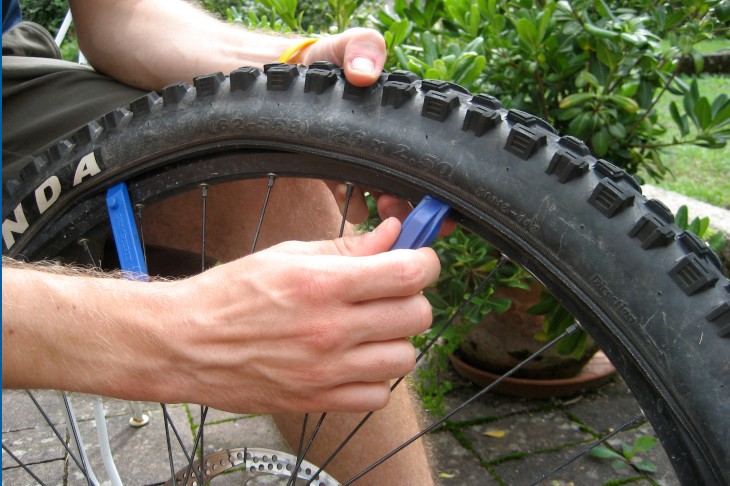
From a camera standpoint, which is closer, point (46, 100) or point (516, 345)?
point (46, 100)

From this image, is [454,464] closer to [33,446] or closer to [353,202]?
[353,202]

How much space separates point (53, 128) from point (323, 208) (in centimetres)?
51

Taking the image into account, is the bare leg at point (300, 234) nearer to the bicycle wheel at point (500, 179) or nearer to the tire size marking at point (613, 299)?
the bicycle wheel at point (500, 179)

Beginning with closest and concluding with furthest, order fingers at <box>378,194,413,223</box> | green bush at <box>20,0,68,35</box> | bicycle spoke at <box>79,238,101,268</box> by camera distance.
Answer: fingers at <box>378,194,413,223</box>
bicycle spoke at <box>79,238,101,268</box>
green bush at <box>20,0,68,35</box>

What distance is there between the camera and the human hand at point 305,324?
81cm

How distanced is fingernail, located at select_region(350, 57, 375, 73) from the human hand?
206 mm

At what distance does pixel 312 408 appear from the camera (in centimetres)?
88

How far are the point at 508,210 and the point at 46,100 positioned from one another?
939 mm

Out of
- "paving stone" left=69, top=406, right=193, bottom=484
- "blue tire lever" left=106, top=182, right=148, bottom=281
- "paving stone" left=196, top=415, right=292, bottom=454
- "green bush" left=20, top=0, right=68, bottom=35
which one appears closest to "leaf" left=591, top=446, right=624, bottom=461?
"paving stone" left=196, top=415, right=292, bottom=454

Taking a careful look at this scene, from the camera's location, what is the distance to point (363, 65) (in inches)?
37.0

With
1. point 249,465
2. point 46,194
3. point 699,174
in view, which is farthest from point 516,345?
point 699,174

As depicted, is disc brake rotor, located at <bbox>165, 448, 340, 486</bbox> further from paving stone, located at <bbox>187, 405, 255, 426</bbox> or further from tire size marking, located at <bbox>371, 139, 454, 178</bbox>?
paving stone, located at <bbox>187, 405, 255, 426</bbox>

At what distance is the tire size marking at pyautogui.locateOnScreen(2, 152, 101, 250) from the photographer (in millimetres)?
1125

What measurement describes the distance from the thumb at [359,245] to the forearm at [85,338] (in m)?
0.17
